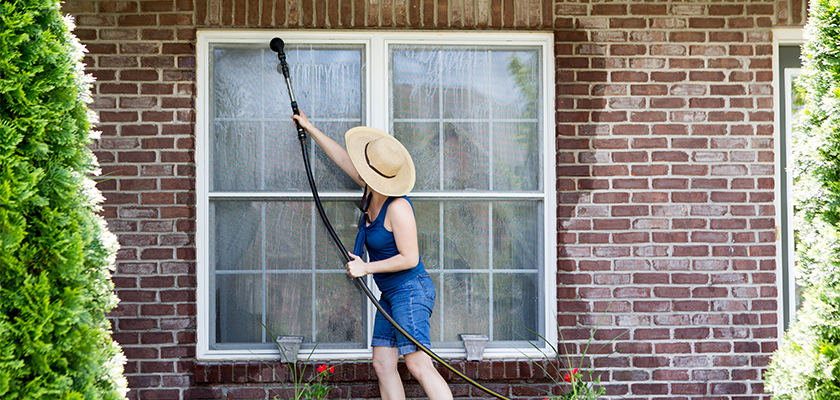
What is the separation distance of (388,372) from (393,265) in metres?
0.55

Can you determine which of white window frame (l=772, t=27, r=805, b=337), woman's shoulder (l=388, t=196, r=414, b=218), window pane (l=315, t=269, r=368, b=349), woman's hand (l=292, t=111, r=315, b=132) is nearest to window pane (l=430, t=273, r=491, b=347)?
window pane (l=315, t=269, r=368, b=349)

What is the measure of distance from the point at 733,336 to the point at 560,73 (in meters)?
1.79

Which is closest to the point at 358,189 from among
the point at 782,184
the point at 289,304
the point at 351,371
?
the point at 289,304

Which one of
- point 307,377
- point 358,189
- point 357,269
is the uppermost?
point 358,189

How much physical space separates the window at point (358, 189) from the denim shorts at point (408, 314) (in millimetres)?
401

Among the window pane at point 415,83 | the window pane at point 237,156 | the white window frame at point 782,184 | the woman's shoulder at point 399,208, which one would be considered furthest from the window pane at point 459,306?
the white window frame at point 782,184

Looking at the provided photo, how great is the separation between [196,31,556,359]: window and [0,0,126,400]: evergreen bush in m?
1.08

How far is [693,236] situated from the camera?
10.3ft

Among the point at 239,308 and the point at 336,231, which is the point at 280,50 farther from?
the point at 239,308

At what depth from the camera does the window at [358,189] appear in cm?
314

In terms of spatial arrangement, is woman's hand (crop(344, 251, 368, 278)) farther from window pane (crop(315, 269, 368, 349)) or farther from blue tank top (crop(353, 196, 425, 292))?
window pane (crop(315, 269, 368, 349))

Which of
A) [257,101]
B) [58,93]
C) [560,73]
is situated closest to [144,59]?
[257,101]

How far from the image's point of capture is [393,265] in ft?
8.71

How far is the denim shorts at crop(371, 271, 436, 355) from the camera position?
2.66m
